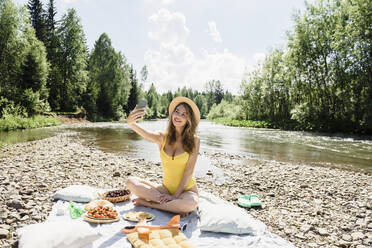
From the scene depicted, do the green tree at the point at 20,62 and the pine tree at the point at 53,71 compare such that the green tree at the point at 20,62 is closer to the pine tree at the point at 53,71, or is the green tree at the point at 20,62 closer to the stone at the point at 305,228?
the pine tree at the point at 53,71

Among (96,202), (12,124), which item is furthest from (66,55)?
(96,202)

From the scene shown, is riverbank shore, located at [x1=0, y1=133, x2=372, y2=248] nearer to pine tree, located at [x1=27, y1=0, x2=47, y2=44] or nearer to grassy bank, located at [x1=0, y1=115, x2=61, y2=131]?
grassy bank, located at [x1=0, y1=115, x2=61, y2=131]

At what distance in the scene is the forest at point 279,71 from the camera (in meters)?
24.0

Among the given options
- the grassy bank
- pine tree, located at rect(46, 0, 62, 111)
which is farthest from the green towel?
pine tree, located at rect(46, 0, 62, 111)

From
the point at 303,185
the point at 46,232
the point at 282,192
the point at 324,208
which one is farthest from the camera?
the point at 303,185

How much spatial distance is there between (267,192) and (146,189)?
3460 mm

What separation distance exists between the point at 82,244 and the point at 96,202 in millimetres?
1385

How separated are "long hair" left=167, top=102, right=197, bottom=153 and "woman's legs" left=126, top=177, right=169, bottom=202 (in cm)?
90

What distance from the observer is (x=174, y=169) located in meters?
4.40

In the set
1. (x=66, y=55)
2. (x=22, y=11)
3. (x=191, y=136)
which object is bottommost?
(x=191, y=136)

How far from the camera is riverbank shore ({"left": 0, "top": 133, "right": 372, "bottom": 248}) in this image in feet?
13.3

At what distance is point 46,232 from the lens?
9.37ft

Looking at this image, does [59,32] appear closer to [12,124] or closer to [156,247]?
[12,124]

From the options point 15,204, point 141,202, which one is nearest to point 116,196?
point 141,202
